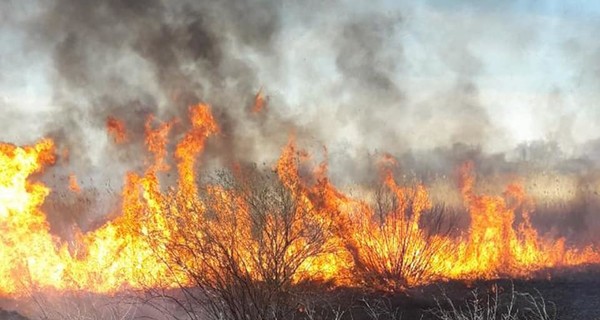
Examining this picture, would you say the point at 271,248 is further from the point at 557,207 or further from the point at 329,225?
the point at 557,207

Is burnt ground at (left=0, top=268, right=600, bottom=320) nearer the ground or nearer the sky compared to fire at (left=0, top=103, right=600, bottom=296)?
nearer the ground

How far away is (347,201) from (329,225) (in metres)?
3.55

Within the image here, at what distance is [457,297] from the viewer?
1959 cm

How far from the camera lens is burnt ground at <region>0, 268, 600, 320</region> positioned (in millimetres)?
18275

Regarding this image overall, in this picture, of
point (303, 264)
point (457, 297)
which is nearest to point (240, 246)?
point (303, 264)

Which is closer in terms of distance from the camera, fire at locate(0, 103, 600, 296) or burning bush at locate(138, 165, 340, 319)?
burning bush at locate(138, 165, 340, 319)

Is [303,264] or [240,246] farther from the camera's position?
[303,264]

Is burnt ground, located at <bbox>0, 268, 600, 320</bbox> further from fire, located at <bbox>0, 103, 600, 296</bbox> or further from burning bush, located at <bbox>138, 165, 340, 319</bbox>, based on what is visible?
burning bush, located at <bbox>138, 165, 340, 319</bbox>

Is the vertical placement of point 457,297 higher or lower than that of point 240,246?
lower

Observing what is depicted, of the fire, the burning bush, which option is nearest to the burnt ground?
the fire

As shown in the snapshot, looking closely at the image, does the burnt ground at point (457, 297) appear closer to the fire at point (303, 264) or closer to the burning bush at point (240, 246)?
the fire at point (303, 264)

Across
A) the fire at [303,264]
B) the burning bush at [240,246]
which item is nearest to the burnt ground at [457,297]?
the fire at [303,264]

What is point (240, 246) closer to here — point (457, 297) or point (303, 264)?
point (303, 264)

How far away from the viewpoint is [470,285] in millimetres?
20734
